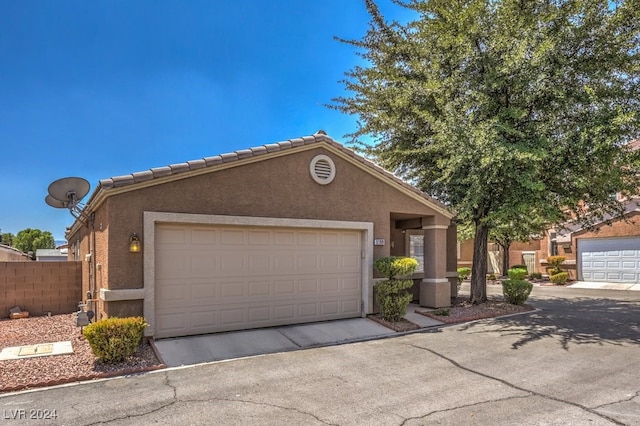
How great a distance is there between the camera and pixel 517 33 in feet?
34.9

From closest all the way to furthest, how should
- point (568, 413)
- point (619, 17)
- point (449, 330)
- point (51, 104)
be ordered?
point (568, 413)
point (449, 330)
point (619, 17)
point (51, 104)

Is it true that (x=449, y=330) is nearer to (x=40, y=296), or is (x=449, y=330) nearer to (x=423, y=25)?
(x=423, y=25)

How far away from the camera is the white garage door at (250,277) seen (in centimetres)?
791

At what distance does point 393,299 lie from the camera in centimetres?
981

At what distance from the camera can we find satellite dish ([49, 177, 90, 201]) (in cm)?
820

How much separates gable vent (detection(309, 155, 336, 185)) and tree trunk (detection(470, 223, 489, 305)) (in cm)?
566

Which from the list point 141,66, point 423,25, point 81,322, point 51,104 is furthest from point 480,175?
point 51,104

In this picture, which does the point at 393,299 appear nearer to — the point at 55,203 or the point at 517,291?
the point at 517,291

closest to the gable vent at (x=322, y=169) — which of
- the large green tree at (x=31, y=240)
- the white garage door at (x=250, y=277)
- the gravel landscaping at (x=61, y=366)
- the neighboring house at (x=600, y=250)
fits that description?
the white garage door at (x=250, y=277)

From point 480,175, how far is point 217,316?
748 cm

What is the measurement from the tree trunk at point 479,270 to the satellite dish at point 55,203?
11217mm

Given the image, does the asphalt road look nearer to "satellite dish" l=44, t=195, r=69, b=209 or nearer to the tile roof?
the tile roof

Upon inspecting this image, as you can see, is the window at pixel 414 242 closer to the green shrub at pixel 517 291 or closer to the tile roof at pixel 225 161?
the tile roof at pixel 225 161

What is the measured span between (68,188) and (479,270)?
11.6 m
